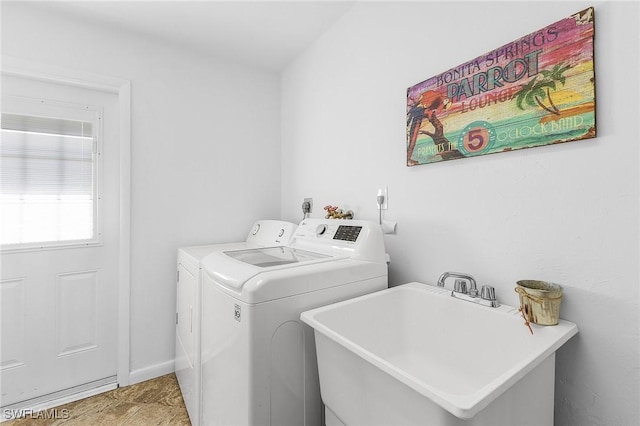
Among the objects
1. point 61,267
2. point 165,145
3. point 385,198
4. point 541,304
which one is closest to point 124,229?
point 61,267

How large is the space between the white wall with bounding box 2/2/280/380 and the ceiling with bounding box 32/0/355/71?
4.2 inches

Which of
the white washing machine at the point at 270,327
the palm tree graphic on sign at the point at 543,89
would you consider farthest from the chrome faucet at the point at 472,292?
the palm tree graphic on sign at the point at 543,89

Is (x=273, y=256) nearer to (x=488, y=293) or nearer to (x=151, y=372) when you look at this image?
(x=488, y=293)

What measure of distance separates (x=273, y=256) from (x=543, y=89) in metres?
1.31

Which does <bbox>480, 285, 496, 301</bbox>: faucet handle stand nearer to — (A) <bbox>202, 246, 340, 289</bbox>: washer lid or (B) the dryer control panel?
(B) the dryer control panel

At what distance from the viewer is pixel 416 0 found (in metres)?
1.42

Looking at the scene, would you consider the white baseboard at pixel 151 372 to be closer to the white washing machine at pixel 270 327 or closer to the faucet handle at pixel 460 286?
the white washing machine at pixel 270 327

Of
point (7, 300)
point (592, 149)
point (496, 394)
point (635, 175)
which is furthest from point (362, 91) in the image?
point (7, 300)

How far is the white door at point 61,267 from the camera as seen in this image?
174 cm

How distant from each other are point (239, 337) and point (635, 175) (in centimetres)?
134

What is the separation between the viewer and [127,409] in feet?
5.77

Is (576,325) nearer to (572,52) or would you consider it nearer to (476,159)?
(476,159)

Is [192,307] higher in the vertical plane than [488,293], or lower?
lower

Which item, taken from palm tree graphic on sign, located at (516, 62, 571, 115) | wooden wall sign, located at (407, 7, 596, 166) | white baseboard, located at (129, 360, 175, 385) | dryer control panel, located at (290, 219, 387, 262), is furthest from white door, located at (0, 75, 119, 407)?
palm tree graphic on sign, located at (516, 62, 571, 115)
